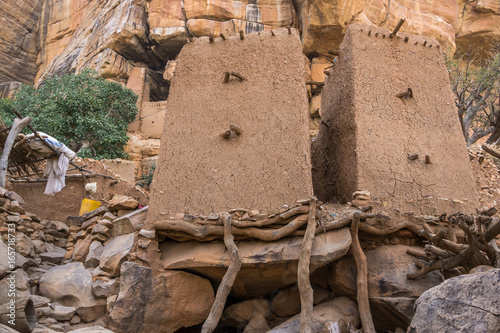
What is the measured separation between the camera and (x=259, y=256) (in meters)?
4.18

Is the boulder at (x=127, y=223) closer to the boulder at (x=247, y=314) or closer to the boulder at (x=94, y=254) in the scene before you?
the boulder at (x=94, y=254)

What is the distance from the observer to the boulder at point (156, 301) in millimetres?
4098

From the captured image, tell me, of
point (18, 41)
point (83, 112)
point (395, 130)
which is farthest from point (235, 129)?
point (18, 41)

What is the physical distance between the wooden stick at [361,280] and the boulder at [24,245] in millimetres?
4104

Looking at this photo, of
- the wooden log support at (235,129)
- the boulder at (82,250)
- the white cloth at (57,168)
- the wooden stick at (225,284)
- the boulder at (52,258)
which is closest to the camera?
the wooden stick at (225,284)

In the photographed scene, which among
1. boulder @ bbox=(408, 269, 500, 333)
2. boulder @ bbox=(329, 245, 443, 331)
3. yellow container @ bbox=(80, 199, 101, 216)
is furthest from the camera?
yellow container @ bbox=(80, 199, 101, 216)

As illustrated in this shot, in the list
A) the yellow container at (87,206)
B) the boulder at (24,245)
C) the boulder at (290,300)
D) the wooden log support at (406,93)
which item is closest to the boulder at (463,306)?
the boulder at (290,300)

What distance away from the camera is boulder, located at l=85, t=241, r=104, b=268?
483 cm

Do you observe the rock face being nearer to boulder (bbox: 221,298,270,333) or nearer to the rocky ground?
the rocky ground

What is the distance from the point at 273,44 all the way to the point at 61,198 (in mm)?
5102

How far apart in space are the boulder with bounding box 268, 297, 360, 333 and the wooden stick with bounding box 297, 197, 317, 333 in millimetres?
188

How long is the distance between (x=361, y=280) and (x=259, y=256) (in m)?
1.11

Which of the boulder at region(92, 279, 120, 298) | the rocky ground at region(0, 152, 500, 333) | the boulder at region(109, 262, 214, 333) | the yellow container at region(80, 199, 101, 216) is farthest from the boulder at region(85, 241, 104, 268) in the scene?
the yellow container at region(80, 199, 101, 216)

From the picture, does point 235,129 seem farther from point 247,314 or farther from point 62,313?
point 62,313
